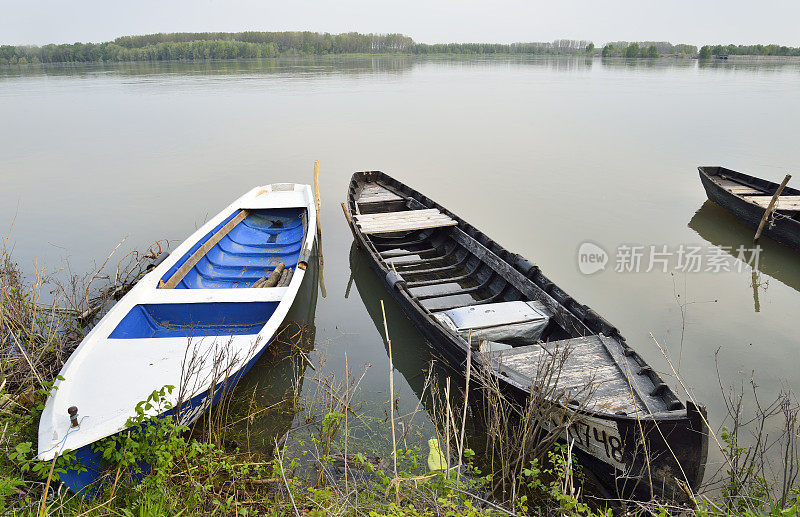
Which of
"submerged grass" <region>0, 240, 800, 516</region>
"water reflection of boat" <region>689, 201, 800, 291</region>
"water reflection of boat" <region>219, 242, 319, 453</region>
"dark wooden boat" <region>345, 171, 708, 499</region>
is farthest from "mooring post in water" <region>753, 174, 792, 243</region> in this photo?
"water reflection of boat" <region>219, 242, 319, 453</region>

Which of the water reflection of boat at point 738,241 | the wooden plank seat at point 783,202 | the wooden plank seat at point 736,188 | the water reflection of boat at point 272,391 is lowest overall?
the water reflection of boat at point 272,391

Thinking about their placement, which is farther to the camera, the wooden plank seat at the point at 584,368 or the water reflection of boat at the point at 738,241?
the water reflection of boat at the point at 738,241

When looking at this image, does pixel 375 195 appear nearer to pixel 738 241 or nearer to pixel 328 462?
pixel 328 462

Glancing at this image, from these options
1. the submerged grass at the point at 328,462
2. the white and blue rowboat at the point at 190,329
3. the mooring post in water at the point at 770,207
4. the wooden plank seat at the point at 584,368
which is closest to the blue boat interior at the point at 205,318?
the white and blue rowboat at the point at 190,329

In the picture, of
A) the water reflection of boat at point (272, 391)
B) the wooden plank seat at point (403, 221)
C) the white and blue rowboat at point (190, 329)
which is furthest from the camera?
the wooden plank seat at point (403, 221)

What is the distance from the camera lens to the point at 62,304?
6.61 m

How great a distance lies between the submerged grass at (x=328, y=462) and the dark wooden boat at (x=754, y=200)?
4.65m

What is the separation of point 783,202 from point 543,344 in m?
7.02

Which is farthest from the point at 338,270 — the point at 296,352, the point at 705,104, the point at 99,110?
the point at 705,104

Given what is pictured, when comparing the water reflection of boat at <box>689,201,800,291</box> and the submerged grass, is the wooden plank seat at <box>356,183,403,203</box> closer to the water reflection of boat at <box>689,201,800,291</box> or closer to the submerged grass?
the submerged grass

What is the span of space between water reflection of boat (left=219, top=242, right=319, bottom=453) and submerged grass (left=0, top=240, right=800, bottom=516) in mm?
21

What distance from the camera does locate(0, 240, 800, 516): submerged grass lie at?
3051mm

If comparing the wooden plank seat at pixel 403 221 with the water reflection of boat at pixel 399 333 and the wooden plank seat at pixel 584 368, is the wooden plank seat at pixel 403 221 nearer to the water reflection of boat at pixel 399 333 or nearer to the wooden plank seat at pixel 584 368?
the water reflection of boat at pixel 399 333

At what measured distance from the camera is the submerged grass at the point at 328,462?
305 cm
